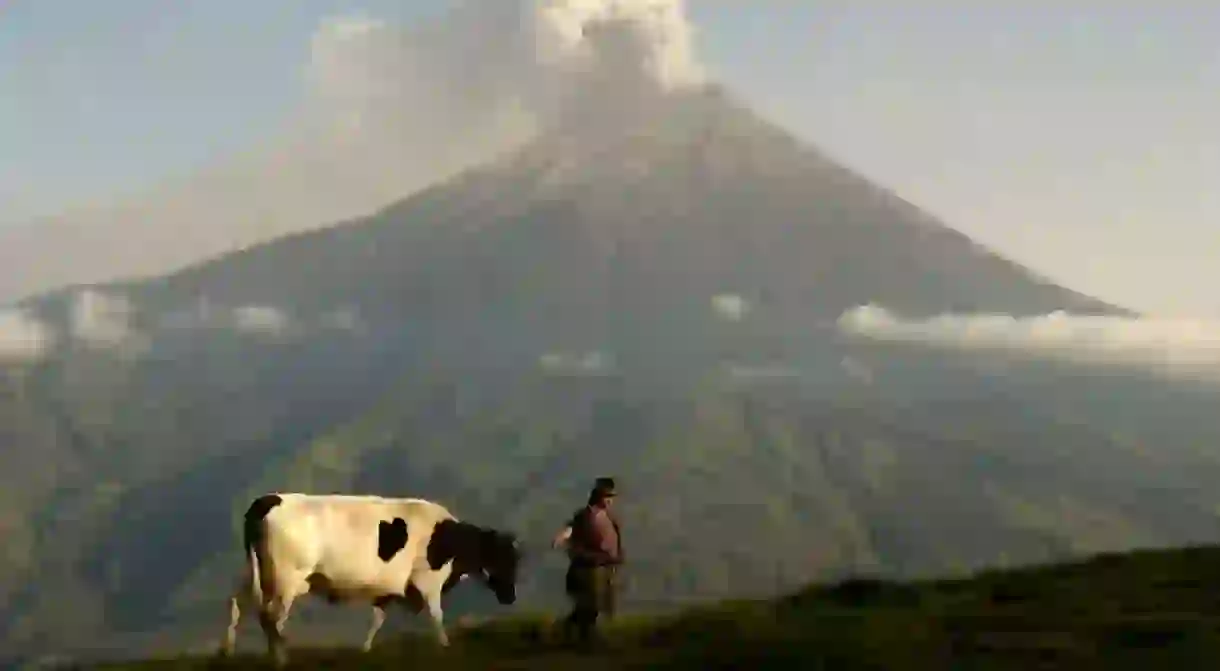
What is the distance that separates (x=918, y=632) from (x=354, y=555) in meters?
11.4

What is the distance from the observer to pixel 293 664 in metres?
26.5

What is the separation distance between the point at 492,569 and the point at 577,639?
5.08 metres

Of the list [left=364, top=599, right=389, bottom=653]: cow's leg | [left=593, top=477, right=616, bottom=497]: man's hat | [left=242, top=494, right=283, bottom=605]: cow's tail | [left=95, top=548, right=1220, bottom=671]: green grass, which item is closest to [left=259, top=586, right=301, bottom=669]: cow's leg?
[left=95, top=548, right=1220, bottom=671]: green grass

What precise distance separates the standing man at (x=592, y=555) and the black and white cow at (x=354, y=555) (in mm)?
3169

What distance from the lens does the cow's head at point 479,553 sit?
103 ft

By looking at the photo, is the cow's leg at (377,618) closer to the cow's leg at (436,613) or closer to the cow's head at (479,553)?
the cow's leg at (436,613)

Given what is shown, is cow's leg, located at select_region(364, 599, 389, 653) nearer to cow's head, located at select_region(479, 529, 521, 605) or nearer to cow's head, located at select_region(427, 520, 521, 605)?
cow's head, located at select_region(427, 520, 521, 605)

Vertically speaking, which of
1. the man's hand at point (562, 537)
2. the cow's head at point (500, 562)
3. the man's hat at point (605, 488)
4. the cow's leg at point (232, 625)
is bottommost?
the cow's leg at point (232, 625)

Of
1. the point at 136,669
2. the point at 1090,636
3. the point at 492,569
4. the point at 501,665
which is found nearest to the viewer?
the point at 1090,636

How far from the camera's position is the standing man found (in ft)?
88.9

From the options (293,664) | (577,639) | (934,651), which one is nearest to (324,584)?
(293,664)

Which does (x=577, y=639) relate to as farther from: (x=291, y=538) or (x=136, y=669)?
(x=136, y=669)

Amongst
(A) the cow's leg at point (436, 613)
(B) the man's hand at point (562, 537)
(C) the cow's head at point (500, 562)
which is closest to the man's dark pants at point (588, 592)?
(B) the man's hand at point (562, 537)

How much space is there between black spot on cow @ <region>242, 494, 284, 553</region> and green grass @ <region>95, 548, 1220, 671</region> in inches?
87.6
